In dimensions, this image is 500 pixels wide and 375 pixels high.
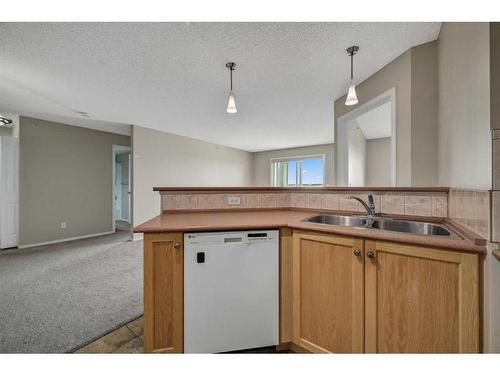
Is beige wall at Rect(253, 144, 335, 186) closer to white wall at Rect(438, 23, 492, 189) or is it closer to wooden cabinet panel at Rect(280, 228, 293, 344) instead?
white wall at Rect(438, 23, 492, 189)

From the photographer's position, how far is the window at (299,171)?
658cm

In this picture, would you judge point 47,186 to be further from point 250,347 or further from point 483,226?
point 483,226

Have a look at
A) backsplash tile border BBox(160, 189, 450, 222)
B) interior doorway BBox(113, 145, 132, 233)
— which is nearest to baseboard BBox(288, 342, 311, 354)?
backsplash tile border BBox(160, 189, 450, 222)

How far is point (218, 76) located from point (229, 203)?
1.47 m

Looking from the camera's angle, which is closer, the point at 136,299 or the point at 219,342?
Answer: the point at 219,342

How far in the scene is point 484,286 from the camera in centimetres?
85

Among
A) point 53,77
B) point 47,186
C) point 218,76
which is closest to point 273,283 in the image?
point 218,76

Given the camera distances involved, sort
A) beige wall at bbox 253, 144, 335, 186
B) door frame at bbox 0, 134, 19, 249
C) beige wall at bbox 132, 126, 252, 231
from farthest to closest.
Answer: beige wall at bbox 253, 144, 335, 186
beige wall at bbox 132, 126, 252, 231
door frame at bbox 0, 134, 19, 249

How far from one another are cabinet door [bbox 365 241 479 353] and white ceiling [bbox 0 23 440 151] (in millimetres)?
1650

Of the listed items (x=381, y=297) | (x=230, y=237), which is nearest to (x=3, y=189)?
(x=230, y=237)

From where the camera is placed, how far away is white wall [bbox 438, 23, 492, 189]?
2.94 feet

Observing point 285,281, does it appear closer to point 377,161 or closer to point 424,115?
point 424,115

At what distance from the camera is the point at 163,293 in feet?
3.94

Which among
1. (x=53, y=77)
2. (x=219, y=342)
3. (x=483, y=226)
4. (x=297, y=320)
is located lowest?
(x=219, y=342)
